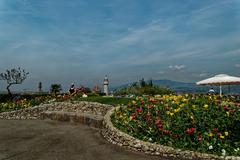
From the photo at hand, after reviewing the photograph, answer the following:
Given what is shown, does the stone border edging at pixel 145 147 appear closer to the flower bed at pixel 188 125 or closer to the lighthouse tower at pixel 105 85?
the flower bed at pixel 188 125

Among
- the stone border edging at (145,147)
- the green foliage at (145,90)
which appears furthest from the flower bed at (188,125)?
the green foliage at (145,90)

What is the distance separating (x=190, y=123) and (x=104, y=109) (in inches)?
249

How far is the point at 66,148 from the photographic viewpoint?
372 inches

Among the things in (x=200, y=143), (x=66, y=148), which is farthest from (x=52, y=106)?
(x=200, y=143)

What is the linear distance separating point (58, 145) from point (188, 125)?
403cm

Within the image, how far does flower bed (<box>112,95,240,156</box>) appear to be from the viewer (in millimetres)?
8430

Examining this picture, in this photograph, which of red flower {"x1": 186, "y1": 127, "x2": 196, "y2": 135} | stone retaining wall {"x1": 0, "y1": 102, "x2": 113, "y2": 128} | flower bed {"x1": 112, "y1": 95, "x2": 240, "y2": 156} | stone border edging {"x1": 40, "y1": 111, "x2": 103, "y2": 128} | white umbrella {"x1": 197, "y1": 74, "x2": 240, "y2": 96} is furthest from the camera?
white umbrella {"x1": 197, "y1": 74, "x2": 240, "y2": 96}

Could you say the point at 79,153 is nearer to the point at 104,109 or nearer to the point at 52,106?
the point at 104,109

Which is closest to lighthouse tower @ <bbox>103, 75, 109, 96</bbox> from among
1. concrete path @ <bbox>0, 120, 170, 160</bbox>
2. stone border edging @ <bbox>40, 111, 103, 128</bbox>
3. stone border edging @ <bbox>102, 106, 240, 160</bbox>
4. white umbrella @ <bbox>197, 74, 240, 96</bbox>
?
white umbrella @ <bbox>197, 74, 240, 96</bbox>

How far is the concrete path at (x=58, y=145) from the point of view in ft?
28.0

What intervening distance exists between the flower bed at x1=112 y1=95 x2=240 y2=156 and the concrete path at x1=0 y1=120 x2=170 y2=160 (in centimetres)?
95

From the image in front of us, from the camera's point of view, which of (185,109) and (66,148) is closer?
(66,148)

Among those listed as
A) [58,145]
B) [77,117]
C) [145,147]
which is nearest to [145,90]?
[77,117]

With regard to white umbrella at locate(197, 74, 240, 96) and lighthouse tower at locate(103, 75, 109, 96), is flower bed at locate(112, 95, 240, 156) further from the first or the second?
lighthouse tower at locate(103, 75, 109, 96)
